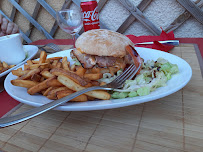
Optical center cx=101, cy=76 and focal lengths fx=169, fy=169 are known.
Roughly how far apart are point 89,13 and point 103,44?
71 centimetres

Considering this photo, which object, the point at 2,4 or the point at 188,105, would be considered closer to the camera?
the point at 188,105

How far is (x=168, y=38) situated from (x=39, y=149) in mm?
1487

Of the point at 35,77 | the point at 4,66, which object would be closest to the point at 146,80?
the point at 35,77

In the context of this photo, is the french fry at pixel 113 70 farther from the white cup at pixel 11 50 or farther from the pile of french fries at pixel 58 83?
the white cup at pixel 11 50

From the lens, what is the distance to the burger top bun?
3.40ft

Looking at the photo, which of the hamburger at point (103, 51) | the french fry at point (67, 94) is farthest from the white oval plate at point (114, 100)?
the hamburger at point (103, 51)

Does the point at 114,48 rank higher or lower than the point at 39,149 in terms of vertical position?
higher

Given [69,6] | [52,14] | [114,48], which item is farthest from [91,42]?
[52,14]

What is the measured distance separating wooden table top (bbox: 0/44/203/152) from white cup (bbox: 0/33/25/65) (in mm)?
732

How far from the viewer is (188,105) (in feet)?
2.52

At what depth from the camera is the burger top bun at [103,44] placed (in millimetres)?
1035

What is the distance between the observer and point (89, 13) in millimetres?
1604

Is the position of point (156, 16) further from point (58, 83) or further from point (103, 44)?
point (58, 83)

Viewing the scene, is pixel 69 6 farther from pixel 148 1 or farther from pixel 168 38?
pixel 168 38
